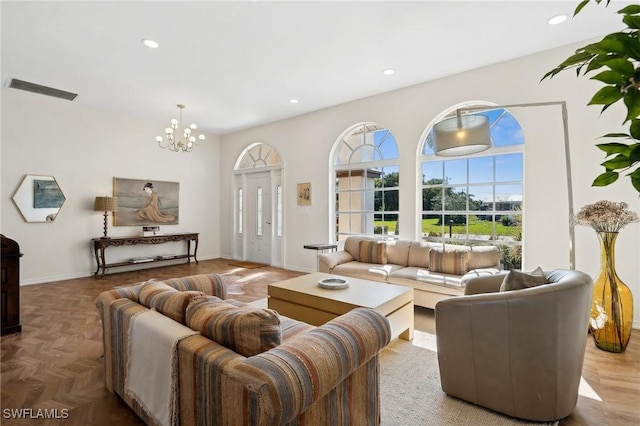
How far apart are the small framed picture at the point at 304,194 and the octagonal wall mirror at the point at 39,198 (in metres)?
3.96

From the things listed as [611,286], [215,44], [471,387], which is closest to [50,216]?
[215,44]

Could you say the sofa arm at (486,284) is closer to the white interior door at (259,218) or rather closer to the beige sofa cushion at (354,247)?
the beige sofa cushion at (354,247)

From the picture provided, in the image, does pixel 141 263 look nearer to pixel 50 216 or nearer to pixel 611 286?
pixel 50 216

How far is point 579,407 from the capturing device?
1915mm

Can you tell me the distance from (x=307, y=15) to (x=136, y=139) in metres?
4.69

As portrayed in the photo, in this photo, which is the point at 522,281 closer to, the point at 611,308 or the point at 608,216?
the point at 608,216

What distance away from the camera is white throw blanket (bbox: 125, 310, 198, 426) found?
4.60 ft

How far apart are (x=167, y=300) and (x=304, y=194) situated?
4337 mm

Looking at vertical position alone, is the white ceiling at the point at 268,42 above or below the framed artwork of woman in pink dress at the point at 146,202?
above

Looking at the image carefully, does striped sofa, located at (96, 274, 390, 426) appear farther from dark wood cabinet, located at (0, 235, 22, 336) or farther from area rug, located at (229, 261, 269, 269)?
area rug, located at (229, 261, 269, 269)

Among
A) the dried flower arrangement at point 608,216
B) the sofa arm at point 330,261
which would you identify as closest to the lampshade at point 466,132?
the dried flower arrangement at point 608,216

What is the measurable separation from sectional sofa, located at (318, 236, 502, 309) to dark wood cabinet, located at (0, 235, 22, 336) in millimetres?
3206

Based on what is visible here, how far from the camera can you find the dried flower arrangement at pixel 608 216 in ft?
8.34

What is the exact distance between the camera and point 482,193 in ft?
13.6
